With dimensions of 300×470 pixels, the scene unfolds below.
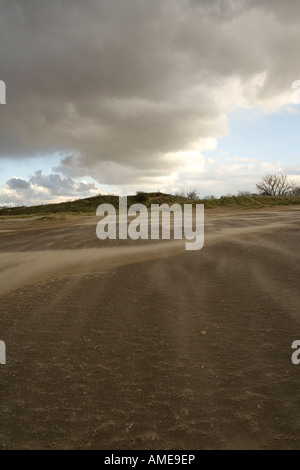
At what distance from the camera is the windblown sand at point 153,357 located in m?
1.82

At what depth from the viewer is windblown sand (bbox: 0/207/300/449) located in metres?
1.82

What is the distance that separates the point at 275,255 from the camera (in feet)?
17.9

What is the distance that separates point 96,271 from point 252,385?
3495mm

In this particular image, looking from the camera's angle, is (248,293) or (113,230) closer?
(248,293)

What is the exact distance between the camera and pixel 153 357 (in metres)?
2.54

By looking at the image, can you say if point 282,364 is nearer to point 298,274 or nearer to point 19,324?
point 298,274

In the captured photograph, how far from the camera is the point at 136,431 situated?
71.5 inches

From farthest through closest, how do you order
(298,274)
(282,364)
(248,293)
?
(298,274) → (248,293) → (282,364)
